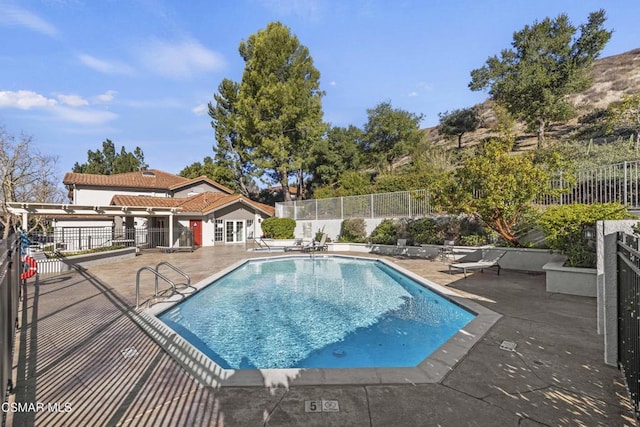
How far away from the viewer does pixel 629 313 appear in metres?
3.24

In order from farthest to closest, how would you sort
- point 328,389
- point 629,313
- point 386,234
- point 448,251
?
point 386,234
point 448,251
point 328,389
point 629,313

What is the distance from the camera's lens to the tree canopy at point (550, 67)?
28.0 meters

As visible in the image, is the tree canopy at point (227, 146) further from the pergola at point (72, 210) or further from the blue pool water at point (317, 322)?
the blue pool water at point (317, 322)

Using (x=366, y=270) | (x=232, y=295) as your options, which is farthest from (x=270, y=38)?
(x=232, y=295)

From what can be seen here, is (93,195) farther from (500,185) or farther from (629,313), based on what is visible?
(629,313)

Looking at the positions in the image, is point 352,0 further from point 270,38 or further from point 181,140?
point 181,140

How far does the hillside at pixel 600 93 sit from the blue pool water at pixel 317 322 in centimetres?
3621

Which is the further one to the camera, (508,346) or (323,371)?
(508,346)

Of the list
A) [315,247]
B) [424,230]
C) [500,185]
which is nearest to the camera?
[500,185]

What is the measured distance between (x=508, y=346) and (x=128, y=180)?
113 feet

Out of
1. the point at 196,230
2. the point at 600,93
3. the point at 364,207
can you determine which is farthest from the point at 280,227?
the point at 600,93

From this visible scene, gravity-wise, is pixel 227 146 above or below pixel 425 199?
above

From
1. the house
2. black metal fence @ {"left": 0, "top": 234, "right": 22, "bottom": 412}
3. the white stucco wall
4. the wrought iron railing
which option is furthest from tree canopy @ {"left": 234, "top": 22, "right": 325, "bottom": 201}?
black metal fence @ {"left": 0, "top": 234, "right": 22, "bottom": 412}

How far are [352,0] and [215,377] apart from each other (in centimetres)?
1586
